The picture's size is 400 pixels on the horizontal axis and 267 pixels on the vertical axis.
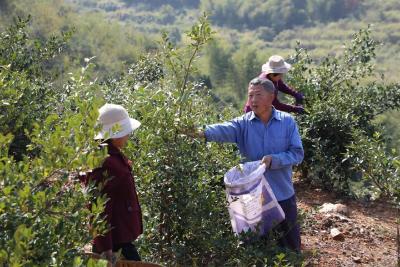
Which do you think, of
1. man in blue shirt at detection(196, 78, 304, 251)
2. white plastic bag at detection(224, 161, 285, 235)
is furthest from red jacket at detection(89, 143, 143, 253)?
man in blue shirt at detection(196, 78, 304, 251)

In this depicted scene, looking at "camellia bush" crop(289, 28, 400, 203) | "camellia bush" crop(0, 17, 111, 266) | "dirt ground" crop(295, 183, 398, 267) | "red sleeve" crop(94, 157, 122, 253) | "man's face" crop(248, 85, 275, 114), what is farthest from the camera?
"camellia bush" crop(289, 28, 400, 203)

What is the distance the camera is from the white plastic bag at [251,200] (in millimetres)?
3602

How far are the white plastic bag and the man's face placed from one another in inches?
14.7

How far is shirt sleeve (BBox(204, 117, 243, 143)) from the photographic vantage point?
3.83 m

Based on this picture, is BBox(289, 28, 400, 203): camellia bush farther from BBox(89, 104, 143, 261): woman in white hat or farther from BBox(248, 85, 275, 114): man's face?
BBox(89, 104, 143, 261): woman in white hat

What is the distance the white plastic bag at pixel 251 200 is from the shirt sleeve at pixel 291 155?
0.42 ft

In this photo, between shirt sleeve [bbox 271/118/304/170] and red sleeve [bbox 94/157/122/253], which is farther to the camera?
shirt sleeve [bbox 271/118/304/170]

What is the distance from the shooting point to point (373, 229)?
659cm

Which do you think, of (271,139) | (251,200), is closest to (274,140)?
(271,139)

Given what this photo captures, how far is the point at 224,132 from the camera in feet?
13.0

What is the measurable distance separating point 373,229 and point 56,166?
16.6ft

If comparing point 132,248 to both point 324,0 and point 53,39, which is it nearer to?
point 53,39

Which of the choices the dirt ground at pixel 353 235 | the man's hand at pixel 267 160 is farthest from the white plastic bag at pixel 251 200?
the dirt ground at pixel 353 235

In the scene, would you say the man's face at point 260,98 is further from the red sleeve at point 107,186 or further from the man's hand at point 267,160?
the red sleeve at point 107,186
